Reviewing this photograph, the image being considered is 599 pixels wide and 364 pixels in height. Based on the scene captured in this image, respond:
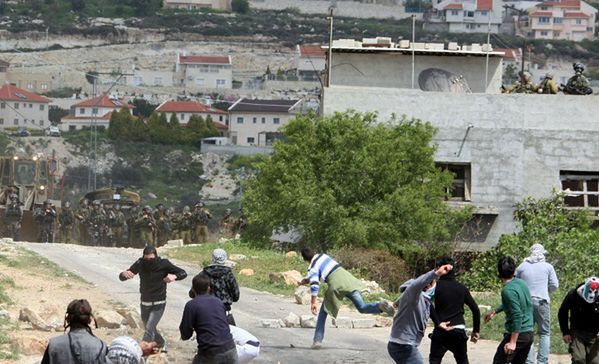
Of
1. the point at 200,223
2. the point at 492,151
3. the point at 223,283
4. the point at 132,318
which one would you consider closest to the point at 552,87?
the point at 492,151

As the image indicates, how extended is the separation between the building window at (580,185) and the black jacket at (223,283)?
25.2m

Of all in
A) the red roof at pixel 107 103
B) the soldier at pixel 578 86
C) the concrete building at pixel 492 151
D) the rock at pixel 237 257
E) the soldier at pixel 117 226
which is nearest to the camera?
the rock at pixel 237 257

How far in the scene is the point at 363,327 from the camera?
22.0 metres

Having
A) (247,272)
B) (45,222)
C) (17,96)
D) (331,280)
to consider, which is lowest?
(45,222)

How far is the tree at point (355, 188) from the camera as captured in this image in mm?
35656

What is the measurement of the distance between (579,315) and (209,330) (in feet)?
12.2

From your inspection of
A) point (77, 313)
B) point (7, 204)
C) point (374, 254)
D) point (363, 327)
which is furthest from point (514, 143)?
point (77, 313)

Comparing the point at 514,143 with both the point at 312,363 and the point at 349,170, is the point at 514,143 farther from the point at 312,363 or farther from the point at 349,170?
the point at 312,363

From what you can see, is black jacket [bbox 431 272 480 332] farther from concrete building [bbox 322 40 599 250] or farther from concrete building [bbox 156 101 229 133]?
concrete building [bbox 156 101 229 133]

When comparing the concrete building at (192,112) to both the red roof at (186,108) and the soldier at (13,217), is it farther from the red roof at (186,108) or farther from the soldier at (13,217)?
the soldier at (13,217)

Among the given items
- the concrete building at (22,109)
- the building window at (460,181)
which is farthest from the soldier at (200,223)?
the concrete building at (22,109)

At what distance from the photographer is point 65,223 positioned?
5006 cm

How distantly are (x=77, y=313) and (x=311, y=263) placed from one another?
266 inches

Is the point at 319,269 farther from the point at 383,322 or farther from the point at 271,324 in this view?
the point at 383,322
